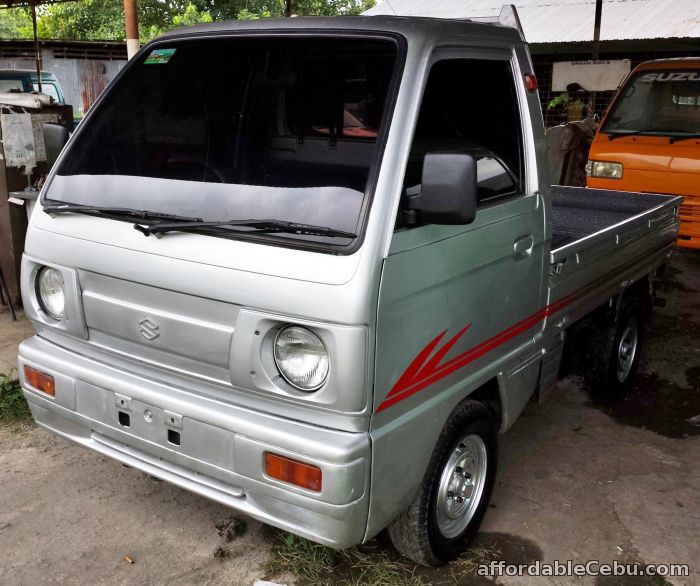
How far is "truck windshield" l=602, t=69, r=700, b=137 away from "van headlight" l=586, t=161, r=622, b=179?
0.41 m

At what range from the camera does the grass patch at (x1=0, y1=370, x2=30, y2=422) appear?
159 inches

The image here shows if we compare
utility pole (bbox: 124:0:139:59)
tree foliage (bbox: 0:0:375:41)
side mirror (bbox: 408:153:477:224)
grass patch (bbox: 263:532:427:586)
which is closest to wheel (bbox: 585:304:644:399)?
grass patch (bbox: 263:532:427:586)

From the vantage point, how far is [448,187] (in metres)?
2.21

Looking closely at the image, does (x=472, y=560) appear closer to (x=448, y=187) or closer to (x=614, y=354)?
(x=448, y=187)

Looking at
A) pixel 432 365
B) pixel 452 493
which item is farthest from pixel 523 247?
pixel 452 493

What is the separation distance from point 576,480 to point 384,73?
2.27 metres

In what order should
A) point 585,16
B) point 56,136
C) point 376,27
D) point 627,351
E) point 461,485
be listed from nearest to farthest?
point 376,27
point 461,485
point 56,136
point 627,351
point 585,16

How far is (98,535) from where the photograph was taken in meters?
3.02

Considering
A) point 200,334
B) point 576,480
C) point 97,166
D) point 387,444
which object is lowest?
point 576,480

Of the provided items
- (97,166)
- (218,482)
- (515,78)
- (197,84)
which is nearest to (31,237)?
(97,166)

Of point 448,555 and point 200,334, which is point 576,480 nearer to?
point 448,555

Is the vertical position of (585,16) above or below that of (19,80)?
above

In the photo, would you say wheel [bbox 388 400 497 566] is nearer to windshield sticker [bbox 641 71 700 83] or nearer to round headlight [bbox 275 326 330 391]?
round headlight [bbox 275 326 330 391]

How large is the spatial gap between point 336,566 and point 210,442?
0.89 m
